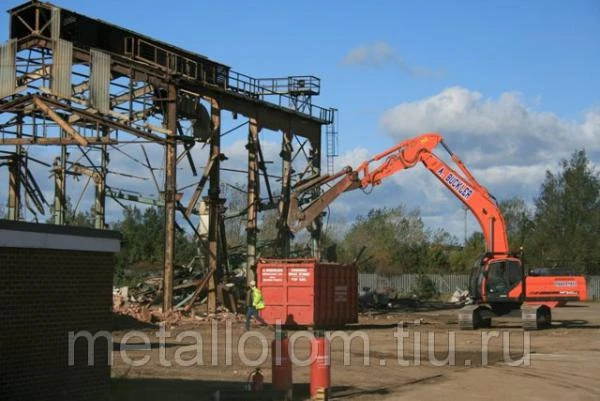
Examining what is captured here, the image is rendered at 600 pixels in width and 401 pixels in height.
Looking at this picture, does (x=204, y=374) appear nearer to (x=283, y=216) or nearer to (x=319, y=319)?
(x=319, y=319)

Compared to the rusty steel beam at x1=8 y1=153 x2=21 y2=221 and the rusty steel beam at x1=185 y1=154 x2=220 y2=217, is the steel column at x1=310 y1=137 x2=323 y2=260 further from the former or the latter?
the rusty steel beam at x1=8 y1=153 x2=21 y2=221

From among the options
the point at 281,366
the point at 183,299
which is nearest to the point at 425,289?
the point at 183,299

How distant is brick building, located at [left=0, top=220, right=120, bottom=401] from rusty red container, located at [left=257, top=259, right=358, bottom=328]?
17.0 metres

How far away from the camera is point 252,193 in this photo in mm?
39156

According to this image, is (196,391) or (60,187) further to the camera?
(60,187)

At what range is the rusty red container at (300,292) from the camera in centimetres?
3042

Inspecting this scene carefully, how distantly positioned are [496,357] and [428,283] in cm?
4316

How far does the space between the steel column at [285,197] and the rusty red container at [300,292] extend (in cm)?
884

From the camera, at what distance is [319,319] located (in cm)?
3081

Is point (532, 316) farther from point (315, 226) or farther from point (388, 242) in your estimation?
point (388, 242)

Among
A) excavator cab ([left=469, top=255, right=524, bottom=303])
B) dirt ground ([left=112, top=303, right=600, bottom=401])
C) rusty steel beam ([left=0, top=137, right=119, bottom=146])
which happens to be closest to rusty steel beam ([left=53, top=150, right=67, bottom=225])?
rusty steel beam ([left=0, top=137, right=119, bottom=146])

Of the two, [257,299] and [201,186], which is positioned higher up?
[201,186]

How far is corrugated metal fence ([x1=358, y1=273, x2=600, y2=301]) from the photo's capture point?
67062 millimetres

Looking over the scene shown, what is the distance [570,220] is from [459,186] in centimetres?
4878
